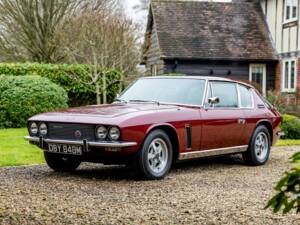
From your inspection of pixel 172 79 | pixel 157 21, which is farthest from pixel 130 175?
pixel 157 21

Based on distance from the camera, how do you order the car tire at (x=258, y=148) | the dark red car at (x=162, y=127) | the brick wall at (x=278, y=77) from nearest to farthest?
the dark red car at (x=162, y=127)
the car tire at (x=258, y=148)
the brick wall at (x=278, y=77)

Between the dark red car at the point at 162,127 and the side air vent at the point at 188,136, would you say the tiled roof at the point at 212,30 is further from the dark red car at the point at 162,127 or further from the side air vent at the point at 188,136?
the side air vent at the point at 188,136

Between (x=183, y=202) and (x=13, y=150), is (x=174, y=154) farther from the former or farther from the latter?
(x=13, y=150)

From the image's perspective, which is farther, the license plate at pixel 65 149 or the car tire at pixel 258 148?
the car tire at pixel 258 148

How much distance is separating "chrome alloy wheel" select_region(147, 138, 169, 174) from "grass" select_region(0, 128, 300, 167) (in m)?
2.65

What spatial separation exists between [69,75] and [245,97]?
11688 millimetres

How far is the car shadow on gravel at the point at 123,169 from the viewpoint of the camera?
27.5ft

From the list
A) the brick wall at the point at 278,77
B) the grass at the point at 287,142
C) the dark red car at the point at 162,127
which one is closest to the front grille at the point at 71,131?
the dark red car at the point at 162,127

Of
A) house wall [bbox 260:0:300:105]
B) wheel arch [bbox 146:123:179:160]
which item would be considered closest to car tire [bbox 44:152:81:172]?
wheel arch [bbox 146:123:179:160]

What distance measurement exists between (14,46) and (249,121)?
2416 centimetres

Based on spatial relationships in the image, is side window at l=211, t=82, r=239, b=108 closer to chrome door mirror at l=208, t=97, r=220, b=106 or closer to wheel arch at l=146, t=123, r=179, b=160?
chrome door mirror at l=208, t=97, r=220, b=106

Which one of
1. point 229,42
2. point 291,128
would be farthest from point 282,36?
point 291,128

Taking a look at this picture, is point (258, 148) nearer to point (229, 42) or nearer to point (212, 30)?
point (229, 42)

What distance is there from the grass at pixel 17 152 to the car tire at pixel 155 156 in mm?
2662
